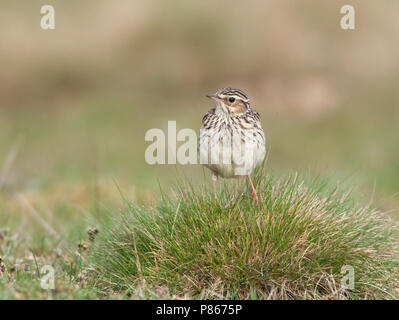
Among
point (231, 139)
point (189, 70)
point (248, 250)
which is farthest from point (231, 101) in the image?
point (189, 70)

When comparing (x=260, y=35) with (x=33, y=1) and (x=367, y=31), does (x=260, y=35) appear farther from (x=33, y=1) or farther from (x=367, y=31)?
(x=33, y=1)

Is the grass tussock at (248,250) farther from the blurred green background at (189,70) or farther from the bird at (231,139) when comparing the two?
the blurred green background at (189,70)

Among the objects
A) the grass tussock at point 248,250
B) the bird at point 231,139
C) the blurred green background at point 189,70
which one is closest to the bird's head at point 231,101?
the bird at point 231,139

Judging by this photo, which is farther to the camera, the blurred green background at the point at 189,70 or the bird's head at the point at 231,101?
the blurred green background at the point at 189,70

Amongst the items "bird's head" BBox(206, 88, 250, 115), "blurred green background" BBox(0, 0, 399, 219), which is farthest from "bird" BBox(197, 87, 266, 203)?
"blurred green background" BBox(0, 0, 399, 219)

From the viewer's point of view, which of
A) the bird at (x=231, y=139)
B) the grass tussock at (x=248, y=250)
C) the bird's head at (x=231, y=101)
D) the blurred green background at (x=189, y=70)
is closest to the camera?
the grass tussock at (x=248, y=250)

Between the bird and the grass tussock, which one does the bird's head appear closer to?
the bird

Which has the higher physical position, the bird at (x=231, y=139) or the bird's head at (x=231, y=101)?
the bird's head at (x=231, y=101)

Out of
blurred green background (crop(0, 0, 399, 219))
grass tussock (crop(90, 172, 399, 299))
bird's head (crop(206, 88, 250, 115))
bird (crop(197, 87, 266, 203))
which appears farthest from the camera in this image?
blurred green background (crop(0, 0, 399, 219))
